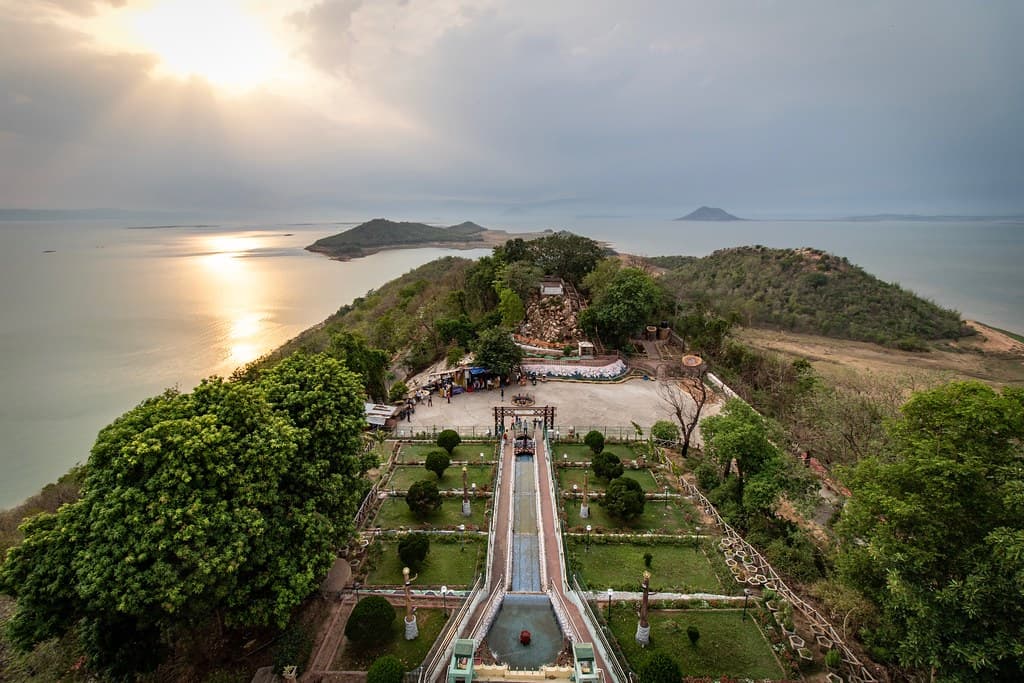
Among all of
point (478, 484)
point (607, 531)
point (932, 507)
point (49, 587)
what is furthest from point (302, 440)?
point (932, 507)

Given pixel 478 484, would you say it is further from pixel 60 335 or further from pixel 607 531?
pixel 60 335

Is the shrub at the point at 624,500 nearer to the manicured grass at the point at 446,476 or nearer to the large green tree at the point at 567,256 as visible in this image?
the manicured grass at the point at 446,476

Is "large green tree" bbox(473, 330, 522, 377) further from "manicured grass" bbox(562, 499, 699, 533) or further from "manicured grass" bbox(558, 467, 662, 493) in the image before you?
"manicured grass" bbox(562, 499, 699, 533)

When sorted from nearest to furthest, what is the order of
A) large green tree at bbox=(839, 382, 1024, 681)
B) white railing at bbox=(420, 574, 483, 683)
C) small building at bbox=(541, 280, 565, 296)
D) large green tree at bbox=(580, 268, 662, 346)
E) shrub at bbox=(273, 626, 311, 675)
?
large green tree at bbox=(839, 382, 1024, 681) → shrub at bbox=(273, 626, 311, 675) → white railing at bbox=(420, 574, 483, 683) → large green tree at bbox=(580, 268, 662, 346) → small building at bbox=(541, 280, 565, 296)

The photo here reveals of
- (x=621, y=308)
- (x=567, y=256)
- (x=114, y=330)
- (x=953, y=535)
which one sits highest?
(x=567, y=256)

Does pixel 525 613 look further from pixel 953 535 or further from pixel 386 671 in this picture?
pixel 953 535

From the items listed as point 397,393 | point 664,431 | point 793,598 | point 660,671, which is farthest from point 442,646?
point 397,393

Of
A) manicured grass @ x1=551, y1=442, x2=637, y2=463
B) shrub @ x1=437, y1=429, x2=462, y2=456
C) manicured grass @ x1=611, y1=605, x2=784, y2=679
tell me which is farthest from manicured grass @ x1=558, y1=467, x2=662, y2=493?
manicured grass @ x1=611, y1=605, x2=784, y2=679
